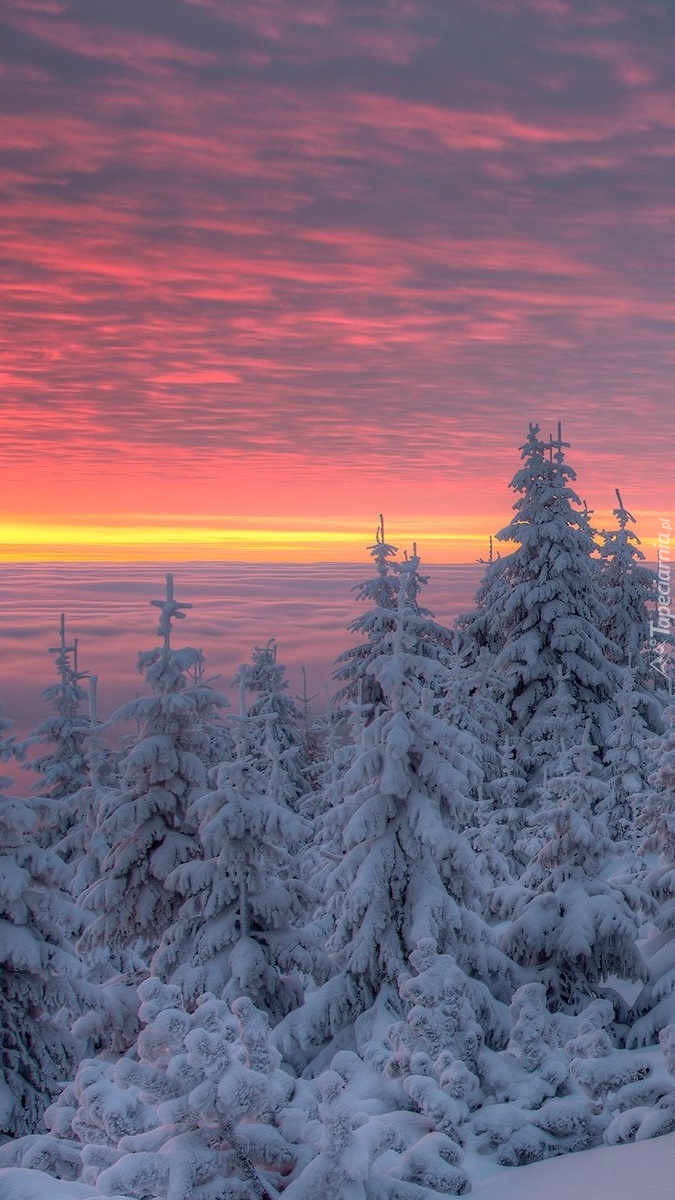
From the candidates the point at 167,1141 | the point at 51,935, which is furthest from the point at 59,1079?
the point at 167,1141

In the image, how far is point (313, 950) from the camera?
15078mm

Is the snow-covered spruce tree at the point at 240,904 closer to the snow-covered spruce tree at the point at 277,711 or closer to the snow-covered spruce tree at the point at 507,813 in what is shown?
the snow-covered spruce tree at the point at 507,813

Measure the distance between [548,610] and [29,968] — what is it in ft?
65.5

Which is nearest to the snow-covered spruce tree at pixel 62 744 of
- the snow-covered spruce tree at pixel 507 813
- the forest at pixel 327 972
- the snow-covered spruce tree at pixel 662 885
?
the forest at pixel 327 972

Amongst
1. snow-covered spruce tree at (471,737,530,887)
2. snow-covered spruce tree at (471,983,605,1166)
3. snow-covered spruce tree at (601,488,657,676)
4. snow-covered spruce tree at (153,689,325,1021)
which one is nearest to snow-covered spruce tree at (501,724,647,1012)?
snow-covered spruce tree at (471,983,605,1166)

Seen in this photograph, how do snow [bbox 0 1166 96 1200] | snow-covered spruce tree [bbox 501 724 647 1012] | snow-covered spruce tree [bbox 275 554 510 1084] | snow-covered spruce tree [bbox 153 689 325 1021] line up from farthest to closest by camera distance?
1. snow-covered spruce tree [bbox 153 689 325 1021]
2. snow-covered spruce tree [bbox 275 554 510 1084]
3. snow-covered spruce tree [bbox 501 724 647 1012]
4. snow [bbox 0 1166 96 1200]

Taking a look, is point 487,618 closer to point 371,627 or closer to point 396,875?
point 371,627

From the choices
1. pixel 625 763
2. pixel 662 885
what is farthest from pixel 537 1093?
pixel 625 763

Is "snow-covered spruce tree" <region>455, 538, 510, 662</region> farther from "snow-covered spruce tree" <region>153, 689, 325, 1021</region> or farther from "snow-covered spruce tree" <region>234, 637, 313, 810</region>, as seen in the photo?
"snow-covered spruce tree" <region>153, 689, 325, 1021</region>

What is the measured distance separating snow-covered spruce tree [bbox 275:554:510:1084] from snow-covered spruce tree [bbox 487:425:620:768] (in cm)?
1614

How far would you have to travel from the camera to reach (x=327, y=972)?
48.8 feet

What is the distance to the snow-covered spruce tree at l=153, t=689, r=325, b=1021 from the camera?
14461mm

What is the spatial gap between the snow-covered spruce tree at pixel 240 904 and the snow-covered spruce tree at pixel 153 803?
1.35m

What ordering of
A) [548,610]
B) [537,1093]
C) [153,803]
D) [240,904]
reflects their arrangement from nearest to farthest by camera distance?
[537,1093]
[240,904]
[153,803]
[548,610]
